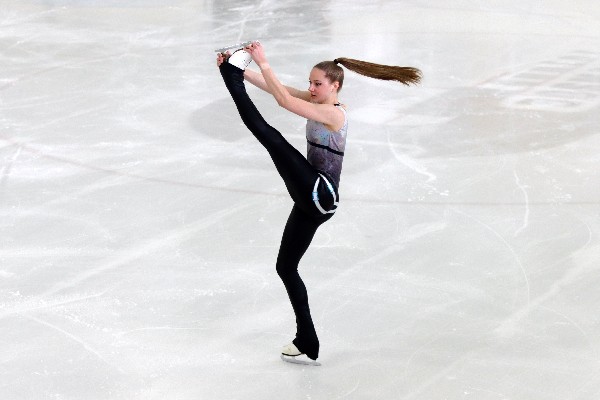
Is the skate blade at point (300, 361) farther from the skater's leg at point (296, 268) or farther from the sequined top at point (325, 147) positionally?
the sequined top at point (325, 147)

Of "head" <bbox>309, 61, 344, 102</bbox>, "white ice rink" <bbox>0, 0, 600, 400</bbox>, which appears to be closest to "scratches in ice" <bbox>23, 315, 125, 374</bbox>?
"white ice rink" <bbox>0, 0, 600, 400</bbox>

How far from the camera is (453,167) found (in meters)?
7.33

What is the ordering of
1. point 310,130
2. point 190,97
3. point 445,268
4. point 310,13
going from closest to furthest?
point 310,130 → point 445,268 → point 190,97 → point 310,13

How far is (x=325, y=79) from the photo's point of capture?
4141 millimetres

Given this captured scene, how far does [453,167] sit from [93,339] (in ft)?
11.3

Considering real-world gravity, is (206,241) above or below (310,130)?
below

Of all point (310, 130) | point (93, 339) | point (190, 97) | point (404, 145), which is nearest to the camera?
point (310, 130)

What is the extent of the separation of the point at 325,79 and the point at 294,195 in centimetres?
50

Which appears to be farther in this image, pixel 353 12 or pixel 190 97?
pixel 353 12

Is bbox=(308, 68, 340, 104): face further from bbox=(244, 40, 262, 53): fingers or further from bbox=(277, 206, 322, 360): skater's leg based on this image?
bbox=(277, 206, 322, 360): skater's leg

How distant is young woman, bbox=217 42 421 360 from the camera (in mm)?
3984

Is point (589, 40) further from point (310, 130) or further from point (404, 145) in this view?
point (310, 130)

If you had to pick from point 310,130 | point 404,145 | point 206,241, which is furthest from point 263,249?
point 404,145

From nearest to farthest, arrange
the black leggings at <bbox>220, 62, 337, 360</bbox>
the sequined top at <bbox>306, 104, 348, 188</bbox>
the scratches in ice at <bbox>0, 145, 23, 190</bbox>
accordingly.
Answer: the black leggings at <bbox>220, 62, 337, 360</bbox> → the sequined top at <bbox>306, 104, 348, 188</bbox> → the scratches in ice at <bbox>0, 145, 23, 190</bbox>
